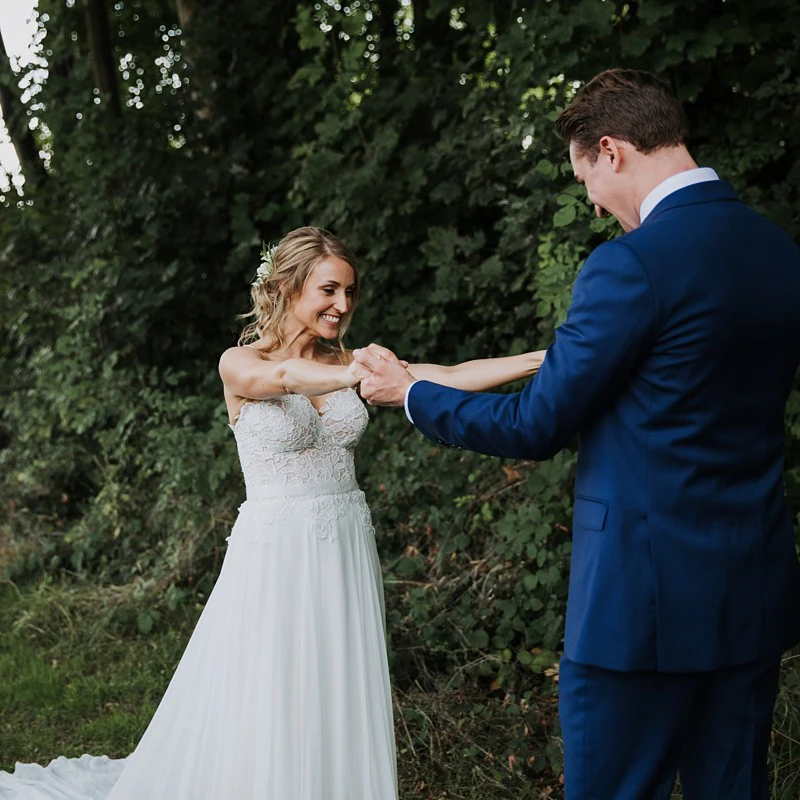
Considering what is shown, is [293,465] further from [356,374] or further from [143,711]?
[143,711]

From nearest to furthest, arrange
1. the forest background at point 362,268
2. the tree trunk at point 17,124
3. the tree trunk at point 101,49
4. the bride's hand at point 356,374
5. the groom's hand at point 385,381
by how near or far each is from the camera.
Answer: the groom's hand at point 385,381
the bride's hand at point 356,374
the forest background at point 362,268
the tree trunk at point 17,124
the tree trunk at point 101,49

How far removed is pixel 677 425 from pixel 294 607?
5.53ft

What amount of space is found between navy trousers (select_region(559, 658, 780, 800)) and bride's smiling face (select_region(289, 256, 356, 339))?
5.71 ft

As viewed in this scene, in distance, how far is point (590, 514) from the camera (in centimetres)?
218

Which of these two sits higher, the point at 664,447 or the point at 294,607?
the point at 664,447

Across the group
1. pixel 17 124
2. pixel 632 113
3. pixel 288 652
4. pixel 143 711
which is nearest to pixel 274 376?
pixel 288 652

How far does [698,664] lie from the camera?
2.11 metres

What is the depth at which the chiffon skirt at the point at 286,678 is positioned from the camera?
321 centimetres

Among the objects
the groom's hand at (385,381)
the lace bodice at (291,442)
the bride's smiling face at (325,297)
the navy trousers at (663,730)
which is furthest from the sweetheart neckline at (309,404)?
the navy trousers at (663,730)

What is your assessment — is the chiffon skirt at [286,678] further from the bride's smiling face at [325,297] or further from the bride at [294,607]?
the bride's smiling face at [325,297]

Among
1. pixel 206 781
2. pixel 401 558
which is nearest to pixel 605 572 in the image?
pixel 206 781

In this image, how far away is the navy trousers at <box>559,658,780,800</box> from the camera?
215cm

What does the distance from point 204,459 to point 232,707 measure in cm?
337

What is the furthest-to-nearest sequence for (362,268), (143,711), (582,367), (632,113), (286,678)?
1. (362,268)
2. (143,711)
3. (286,678)
4. (632,113)
5. (582,367)
